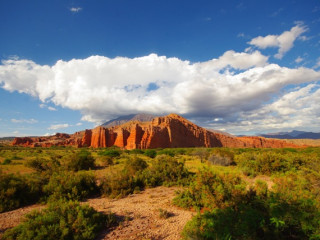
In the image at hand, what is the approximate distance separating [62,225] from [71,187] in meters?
3.82

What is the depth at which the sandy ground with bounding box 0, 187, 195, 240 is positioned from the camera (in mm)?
4933

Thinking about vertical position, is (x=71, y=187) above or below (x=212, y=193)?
below

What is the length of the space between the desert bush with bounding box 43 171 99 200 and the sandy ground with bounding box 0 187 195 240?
69 centimetres

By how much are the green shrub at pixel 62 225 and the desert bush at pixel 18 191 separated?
269 centimetres

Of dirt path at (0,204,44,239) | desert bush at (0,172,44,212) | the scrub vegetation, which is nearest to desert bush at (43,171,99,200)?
the scrub vegetation

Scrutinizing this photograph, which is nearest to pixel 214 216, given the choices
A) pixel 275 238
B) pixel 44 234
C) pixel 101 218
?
pixel 275 238

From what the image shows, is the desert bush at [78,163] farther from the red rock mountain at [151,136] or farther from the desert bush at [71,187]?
the red rock mountain at [151,136]

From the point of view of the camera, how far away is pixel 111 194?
8367mm

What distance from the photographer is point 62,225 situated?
467 centimetres

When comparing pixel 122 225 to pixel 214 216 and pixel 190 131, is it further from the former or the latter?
pixel 190 131

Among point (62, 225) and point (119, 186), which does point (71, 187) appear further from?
point (62, 225)

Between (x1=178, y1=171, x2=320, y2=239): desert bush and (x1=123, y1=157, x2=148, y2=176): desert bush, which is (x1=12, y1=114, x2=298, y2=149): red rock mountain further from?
(x1=178, y1=171, x2=320, y2=239): desert bush

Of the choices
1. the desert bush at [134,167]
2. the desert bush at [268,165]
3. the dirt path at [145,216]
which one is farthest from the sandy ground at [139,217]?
the desert bush at [268,165]

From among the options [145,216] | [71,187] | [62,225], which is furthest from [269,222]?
[71,187]
